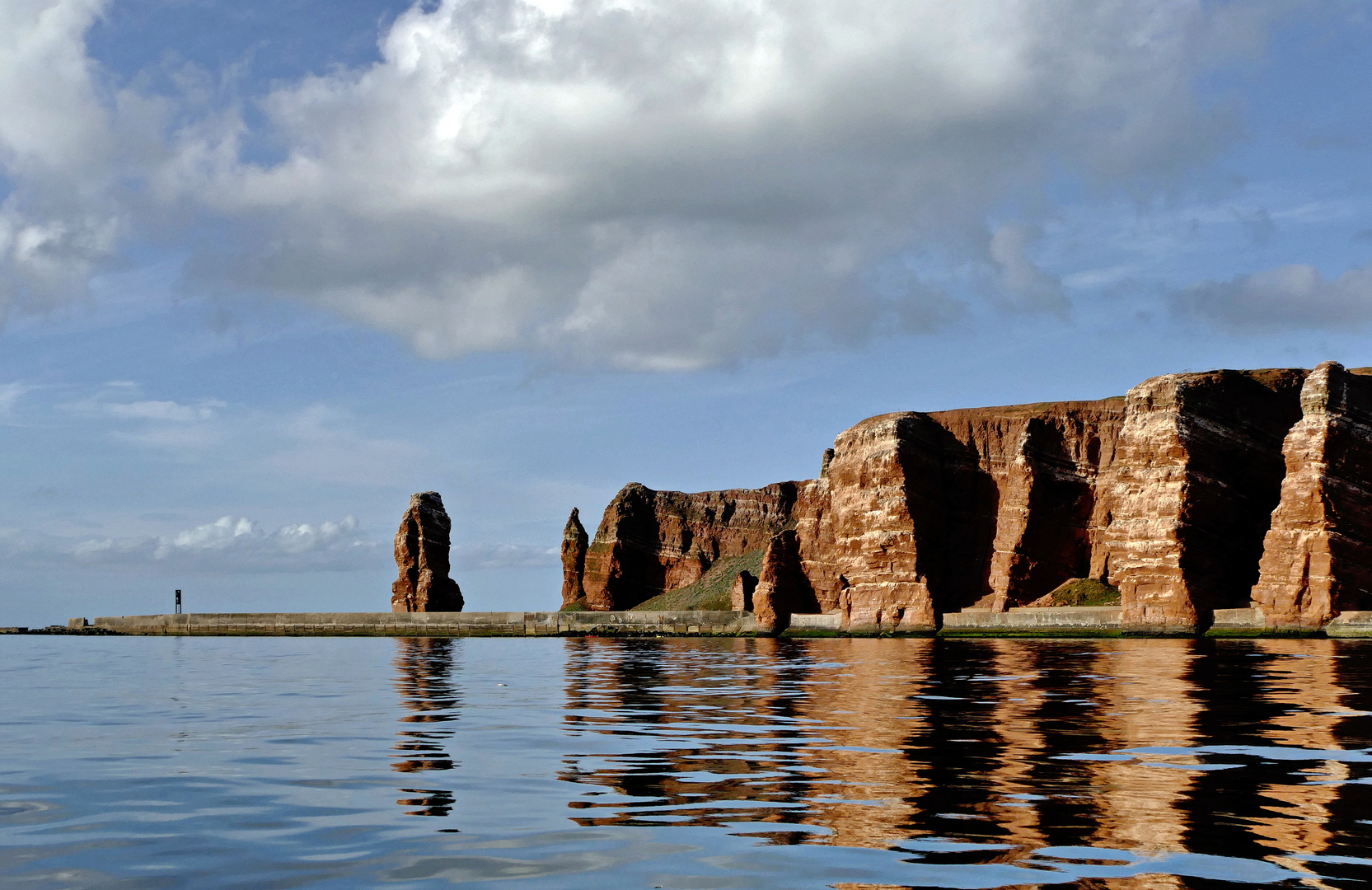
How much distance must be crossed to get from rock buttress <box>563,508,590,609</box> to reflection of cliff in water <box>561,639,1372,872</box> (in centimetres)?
15059

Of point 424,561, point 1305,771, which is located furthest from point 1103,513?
point 1305,771

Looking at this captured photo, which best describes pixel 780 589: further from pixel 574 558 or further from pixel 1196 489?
pixel 574 558

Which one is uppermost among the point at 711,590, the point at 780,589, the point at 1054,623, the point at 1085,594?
the point at 780,589

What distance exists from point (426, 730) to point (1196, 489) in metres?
87.7

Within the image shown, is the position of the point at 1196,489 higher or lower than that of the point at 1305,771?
higher

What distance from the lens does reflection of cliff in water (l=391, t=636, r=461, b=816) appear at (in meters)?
13.4

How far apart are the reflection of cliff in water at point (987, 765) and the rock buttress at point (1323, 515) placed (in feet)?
178

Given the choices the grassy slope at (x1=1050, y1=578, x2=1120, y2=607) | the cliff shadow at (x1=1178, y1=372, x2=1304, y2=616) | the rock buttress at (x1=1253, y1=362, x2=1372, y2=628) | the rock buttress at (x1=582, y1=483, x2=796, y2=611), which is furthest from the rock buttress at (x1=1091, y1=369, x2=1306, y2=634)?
the rock buttress at (x1=582, y1=483, x2=796, y2=611)

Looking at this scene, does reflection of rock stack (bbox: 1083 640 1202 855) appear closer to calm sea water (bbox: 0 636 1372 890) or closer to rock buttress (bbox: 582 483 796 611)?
calm sea water (bbox: 0 636 1372 890)

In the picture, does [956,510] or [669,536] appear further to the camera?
[669,536]

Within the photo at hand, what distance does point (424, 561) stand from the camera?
138375 mm

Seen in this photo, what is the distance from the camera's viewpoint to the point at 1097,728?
19.9 meters

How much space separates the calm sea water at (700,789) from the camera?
975 centimetres

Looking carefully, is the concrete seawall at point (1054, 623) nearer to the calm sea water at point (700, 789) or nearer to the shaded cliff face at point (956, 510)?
the shaded cliff face at point (956, 510)
